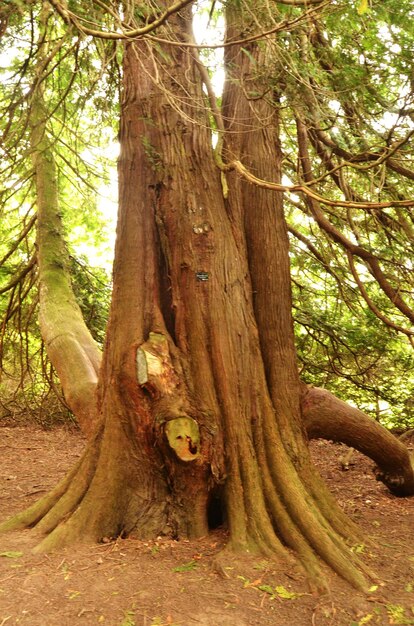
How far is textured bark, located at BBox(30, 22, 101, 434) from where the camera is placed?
206 inches

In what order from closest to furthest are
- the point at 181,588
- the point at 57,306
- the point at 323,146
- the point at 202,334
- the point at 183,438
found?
the point at 181,588 → the point at 183,438 → the point at 202,334 → the point at 323,146 → the point at 57,306

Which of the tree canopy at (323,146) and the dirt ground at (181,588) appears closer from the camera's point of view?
the dirt ground at (181,588)

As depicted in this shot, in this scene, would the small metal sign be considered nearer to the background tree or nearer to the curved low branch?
the background tree

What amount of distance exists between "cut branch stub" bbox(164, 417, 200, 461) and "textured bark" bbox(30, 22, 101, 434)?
101cm

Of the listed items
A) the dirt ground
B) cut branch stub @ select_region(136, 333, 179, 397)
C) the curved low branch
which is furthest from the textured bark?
the curved low branch

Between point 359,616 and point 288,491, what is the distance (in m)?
1.02

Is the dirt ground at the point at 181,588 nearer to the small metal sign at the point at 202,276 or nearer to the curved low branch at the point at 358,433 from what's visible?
the curved low branch at the point at 358,433

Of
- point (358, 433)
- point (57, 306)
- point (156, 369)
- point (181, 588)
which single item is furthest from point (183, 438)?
point (57, 306)

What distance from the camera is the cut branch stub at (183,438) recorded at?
3994 millimetres

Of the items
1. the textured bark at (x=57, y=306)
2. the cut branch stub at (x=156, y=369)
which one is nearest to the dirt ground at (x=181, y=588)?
the cut branch stub at (x=156, y=369)

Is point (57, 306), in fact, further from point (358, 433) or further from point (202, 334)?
point (358, 433)

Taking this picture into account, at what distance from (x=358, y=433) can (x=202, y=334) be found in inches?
72.4

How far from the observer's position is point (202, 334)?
4.46 metres

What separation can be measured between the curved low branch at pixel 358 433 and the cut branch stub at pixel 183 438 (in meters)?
1.23
